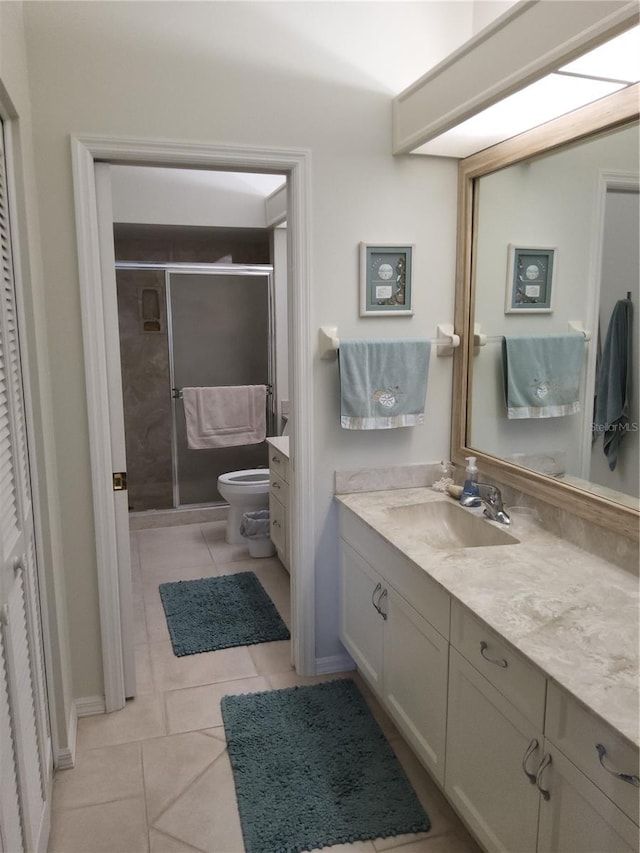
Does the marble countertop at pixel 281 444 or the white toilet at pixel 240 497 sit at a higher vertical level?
the marble countertop at pixel 281 444

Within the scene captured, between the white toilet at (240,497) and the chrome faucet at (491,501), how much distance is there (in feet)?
6.52

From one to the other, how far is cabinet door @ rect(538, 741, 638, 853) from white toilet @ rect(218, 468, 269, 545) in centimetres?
295

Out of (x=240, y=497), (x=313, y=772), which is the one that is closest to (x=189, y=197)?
(x=240, y=497)

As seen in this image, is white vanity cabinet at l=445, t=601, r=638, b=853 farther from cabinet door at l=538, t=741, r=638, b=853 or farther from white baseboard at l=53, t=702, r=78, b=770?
white baseboard at l=53, t=702, r=78, b=770

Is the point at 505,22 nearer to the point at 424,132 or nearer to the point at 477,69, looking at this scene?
the point at 477,69

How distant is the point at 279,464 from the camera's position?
Answer: 3.61 m

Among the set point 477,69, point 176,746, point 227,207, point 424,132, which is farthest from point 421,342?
point 227,207

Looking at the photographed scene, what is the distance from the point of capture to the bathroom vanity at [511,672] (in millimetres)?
1204

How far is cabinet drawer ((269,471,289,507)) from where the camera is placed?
137 inches

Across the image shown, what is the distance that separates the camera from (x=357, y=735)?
230 cm

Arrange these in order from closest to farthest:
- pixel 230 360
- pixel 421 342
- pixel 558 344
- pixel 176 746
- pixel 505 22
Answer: pixel 505 22 → pixel 558 344 → pixel 176 746 → pixel 421 342 → pixel 230 360

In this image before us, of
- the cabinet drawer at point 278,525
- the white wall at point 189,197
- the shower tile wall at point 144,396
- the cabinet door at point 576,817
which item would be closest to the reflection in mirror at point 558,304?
the cabinet door at point 576,817

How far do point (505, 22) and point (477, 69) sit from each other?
16 centimetres

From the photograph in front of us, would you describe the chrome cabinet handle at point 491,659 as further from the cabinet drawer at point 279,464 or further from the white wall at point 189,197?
the white wall at point 189,197
